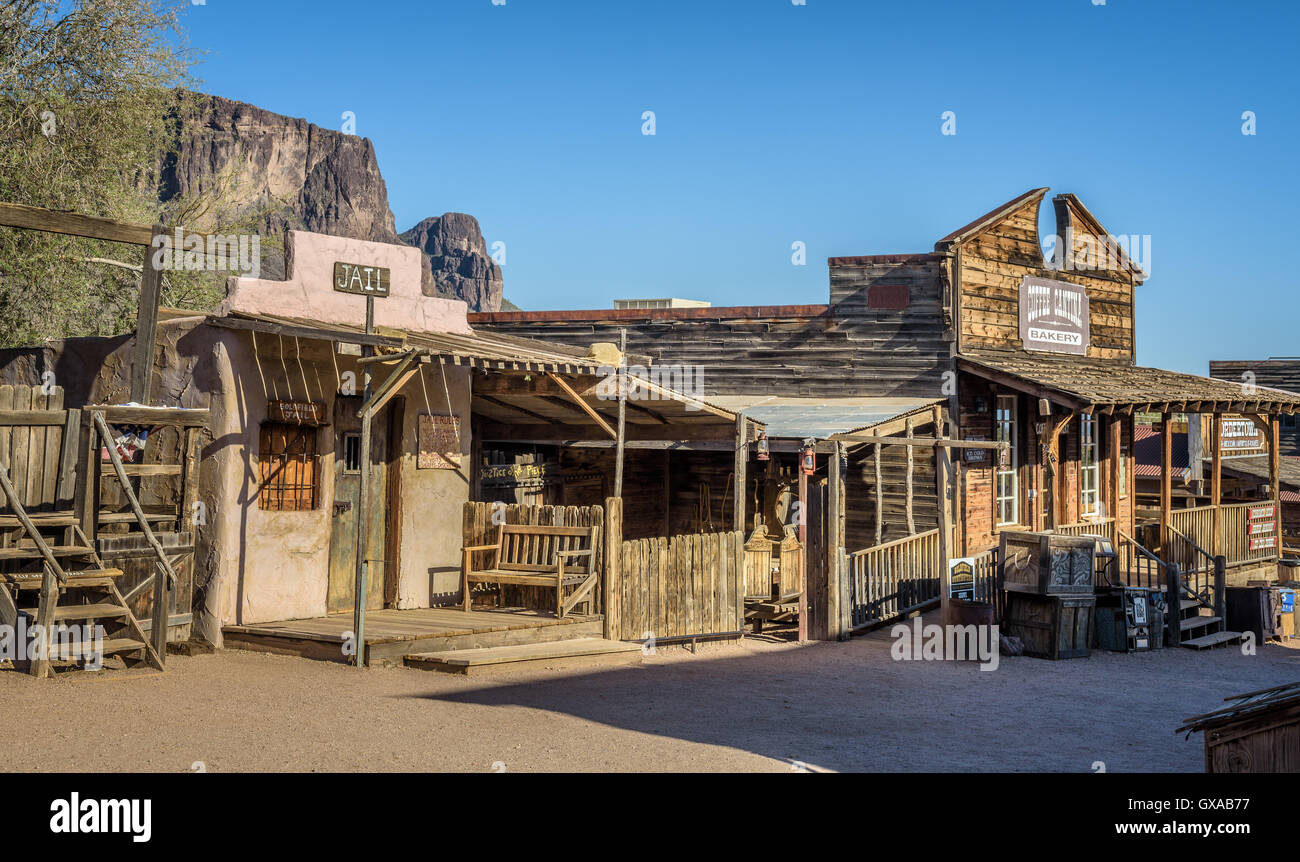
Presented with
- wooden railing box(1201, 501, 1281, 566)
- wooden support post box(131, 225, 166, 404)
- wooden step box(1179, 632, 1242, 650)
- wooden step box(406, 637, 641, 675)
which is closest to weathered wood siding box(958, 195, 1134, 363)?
wooden railing box(1201, 501, 1281, 566)

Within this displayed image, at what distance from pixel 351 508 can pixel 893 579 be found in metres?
7.32

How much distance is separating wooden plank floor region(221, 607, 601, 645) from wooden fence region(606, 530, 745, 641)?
46 centimetres

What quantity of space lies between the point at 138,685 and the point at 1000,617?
376 inches

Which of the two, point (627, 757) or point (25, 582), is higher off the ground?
point (25, 582)

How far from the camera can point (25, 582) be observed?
9406 millimetres

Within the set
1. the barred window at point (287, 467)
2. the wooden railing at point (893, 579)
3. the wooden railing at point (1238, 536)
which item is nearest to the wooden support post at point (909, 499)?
the wooden railing at point (893, 579)

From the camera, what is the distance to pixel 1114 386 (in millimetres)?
18766

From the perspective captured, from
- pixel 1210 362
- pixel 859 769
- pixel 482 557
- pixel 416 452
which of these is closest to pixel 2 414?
pixel 416 452

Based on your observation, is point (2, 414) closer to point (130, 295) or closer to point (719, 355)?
point (719, 355)

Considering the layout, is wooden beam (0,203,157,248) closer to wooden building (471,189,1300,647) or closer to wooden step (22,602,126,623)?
wooden step (22,602,126,623)

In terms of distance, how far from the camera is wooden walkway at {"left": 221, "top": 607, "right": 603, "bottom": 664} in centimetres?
1049

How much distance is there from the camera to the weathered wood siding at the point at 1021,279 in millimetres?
18812

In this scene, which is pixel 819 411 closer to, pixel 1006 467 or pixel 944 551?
pixel 944 551
